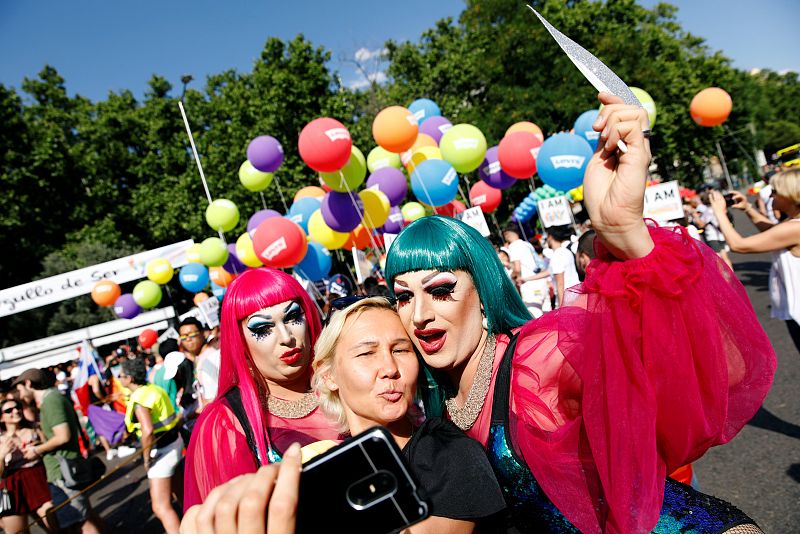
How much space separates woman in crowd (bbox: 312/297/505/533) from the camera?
1249 millimetres

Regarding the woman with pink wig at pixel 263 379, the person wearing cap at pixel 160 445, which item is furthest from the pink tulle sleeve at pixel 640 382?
the person wearing cap at pixel 160 445

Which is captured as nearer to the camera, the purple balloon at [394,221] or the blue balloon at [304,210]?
the blue balloon at [304,210]

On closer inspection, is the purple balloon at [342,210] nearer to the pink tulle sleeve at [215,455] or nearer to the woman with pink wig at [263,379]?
the woman with pink wig at [263,379]

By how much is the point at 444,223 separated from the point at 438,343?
0.42 metres

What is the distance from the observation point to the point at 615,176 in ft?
3.86

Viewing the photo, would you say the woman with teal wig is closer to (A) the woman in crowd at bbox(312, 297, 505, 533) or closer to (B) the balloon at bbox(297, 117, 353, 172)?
(A) the woman in crowd at bbox(312, 297, 505, 533)

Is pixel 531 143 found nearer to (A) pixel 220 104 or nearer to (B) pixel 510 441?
(B) pixel 510 441

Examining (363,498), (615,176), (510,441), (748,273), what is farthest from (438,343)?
(748,273)

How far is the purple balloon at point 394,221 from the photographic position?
10.4 metres

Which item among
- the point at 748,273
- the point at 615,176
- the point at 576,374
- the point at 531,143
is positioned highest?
the point at 531,143

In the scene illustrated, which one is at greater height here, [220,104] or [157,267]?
[220,104]

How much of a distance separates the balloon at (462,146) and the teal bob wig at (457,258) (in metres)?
7.34

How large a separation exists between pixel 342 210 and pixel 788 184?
6.12 meters

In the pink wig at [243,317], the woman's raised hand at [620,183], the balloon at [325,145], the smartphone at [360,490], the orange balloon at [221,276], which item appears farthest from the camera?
the orange balloon at [221,276]
